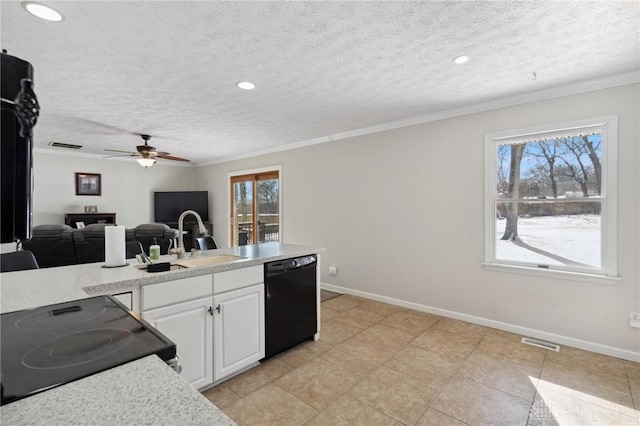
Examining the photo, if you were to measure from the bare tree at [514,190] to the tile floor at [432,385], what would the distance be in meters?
1.06

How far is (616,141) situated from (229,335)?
358 centimetres

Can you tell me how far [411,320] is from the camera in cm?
354

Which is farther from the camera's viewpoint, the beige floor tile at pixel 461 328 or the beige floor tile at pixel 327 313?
the beige floor tile at pixel 327 313

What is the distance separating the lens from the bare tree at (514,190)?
10.5ft

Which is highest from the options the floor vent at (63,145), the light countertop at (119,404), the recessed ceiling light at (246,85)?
the recessed ceiling light at (246,85)

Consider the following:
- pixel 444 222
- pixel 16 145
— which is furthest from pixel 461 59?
pixel 16 145

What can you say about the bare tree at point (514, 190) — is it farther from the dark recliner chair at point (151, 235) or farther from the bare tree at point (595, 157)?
the dark recliner chair at point (151, 235)

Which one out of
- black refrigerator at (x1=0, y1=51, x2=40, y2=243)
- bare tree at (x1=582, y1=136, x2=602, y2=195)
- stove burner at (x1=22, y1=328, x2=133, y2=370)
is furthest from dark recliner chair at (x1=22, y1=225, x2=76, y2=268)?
bare tree at (x1=582, y1=136, x2=602, y2=195)

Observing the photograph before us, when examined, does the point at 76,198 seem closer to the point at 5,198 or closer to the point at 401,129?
the point at 401,129

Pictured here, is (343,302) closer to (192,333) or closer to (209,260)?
(209,260)

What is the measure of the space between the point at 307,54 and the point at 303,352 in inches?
97.7

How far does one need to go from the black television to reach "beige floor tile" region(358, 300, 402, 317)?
4.46m

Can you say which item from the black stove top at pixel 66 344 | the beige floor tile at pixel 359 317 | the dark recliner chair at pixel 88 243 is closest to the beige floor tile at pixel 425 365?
the beige floor tile at pixel 359 317

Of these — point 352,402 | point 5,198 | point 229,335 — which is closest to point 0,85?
point 5,198
